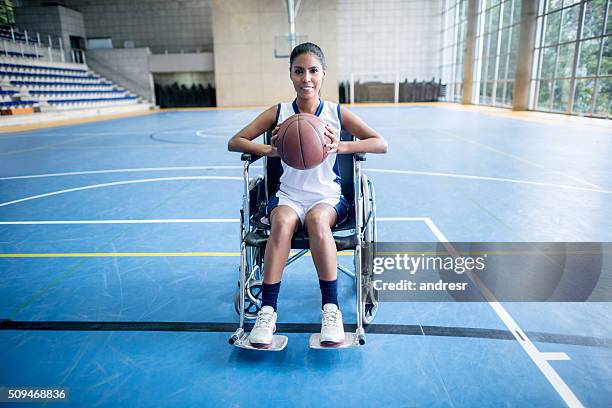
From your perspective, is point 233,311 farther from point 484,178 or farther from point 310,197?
point 484,178

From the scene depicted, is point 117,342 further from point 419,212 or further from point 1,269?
point 419,212

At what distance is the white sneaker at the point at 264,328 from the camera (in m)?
1.68

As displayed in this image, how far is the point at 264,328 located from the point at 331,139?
0.87 meters

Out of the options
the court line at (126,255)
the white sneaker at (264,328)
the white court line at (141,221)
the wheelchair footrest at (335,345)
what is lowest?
the court line at (126,255)

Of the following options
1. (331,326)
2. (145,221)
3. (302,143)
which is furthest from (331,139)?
(145,221)

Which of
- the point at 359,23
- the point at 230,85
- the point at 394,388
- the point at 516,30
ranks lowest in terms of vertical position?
the point at 394,388

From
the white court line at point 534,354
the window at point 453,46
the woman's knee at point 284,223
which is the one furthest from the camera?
the window at point 453,46

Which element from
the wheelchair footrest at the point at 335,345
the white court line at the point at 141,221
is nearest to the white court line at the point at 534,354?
the wheelchair footrest at the point at 335,345

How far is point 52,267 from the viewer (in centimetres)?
263

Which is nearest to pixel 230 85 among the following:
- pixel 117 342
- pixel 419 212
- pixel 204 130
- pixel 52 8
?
pixel 52 8

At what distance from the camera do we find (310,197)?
1.97 metres

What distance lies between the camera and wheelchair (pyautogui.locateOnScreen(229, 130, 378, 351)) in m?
1.78

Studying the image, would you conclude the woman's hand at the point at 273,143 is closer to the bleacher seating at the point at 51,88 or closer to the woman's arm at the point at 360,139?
the woman's arm at the point at 360,139

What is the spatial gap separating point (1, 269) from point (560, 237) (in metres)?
3.70
